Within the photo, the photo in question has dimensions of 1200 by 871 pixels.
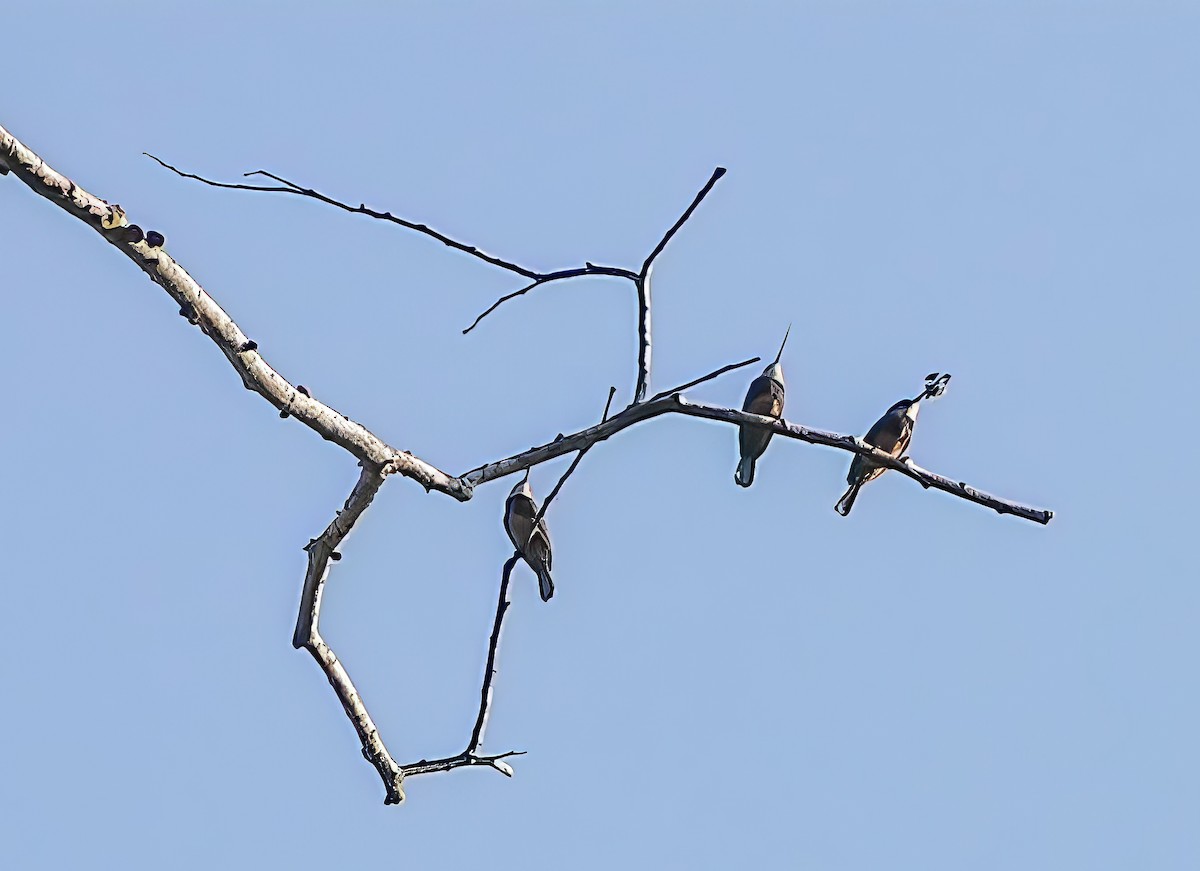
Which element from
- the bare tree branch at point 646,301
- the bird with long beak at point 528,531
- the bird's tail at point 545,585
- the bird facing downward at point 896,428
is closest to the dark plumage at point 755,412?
the bird facing downward at point 896,428

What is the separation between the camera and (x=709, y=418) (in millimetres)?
3408

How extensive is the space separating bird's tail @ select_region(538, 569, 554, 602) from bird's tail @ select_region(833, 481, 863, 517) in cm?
221

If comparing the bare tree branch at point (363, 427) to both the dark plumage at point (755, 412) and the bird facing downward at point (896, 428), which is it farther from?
the bird facing downward at point (896, 428)

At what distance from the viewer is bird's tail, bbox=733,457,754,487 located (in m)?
9.02

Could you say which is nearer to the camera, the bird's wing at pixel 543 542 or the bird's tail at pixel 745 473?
the bird's wing at pixel 543 542

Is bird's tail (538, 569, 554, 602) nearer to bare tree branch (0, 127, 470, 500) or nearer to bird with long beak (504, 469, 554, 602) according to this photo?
bird with long beak (504, 469, 554, 602)

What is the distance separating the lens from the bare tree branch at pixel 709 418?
11.2 ft

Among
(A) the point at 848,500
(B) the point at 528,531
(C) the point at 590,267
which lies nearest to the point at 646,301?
(C) the point at 590,267

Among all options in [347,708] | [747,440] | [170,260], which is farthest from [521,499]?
[170,260]

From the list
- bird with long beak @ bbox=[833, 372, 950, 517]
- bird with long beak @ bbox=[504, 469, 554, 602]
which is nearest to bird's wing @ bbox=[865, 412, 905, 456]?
bird with long beak @ bbox=[833, 372, 950, 517]

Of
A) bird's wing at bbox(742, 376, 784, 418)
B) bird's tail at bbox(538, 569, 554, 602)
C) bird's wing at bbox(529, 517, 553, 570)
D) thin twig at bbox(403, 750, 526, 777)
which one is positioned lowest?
thin twig at bbox(403, 750, 526, 777)

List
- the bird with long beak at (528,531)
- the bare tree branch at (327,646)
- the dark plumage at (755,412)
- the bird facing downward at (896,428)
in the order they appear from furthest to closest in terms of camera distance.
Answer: the bird facing downward at (896,428) → the dark plumage at (755,412) → the bird with long beak at (528,531) → the bare tree branch at (327,646)

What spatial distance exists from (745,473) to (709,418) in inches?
226

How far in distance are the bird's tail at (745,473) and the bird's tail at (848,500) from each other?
0.97 m
